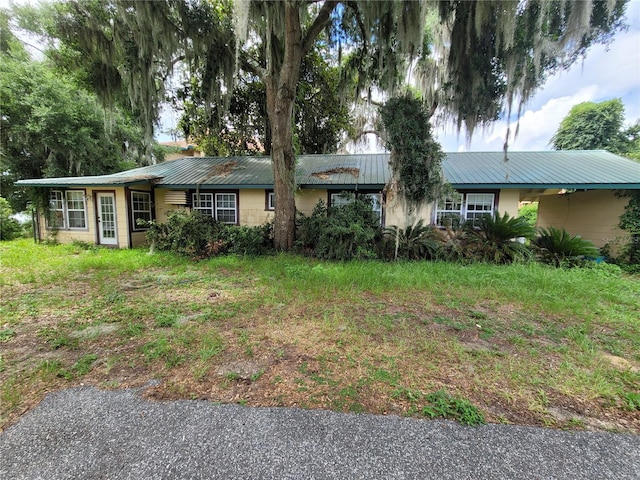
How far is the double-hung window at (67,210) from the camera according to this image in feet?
32.1

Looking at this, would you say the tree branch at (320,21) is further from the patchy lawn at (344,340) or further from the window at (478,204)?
the window at (478,204)

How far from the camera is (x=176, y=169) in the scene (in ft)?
36.7

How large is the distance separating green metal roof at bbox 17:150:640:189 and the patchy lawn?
3.48 meters

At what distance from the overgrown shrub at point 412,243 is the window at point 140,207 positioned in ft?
28.5

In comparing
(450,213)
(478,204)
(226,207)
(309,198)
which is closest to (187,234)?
(226,207)

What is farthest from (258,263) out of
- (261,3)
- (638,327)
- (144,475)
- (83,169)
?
(83,169)

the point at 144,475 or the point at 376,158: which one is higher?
the point at 376,158

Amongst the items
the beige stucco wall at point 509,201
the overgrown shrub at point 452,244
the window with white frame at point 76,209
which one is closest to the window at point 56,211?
the window with white frame at point 76,209

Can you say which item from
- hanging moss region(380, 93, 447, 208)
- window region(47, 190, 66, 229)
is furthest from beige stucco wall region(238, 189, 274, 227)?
window region(47, 190, 66, 229)

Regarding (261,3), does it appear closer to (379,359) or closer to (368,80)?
(368,80)

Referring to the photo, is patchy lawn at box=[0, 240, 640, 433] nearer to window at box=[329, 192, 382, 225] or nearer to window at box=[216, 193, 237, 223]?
window at box=[329, 192, 382, 225]

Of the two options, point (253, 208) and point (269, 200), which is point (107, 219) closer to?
point (253, 208)

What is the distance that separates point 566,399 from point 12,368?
16.6ft

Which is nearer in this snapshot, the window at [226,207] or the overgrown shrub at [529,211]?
the window at [226,207]
